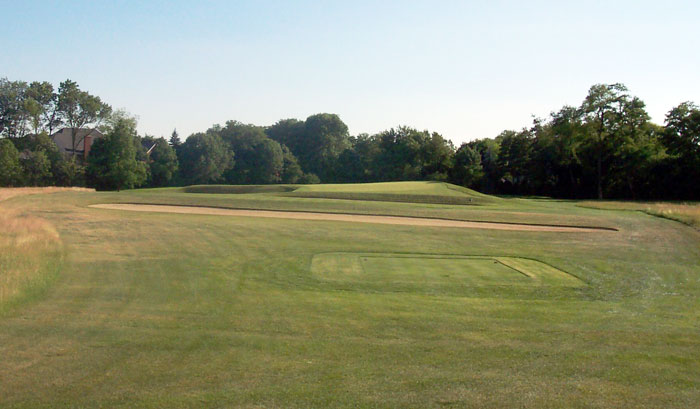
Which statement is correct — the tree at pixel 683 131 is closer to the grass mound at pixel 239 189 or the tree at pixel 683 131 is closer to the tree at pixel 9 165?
the grass mound at pixel 239 189

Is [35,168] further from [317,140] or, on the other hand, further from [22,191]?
[317,140]

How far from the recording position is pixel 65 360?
6.13 metres

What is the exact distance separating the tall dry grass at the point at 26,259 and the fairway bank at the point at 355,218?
994 centimetres

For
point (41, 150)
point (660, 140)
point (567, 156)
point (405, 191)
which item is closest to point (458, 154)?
point (567, 156)

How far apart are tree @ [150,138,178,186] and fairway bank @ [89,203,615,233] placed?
4666cm

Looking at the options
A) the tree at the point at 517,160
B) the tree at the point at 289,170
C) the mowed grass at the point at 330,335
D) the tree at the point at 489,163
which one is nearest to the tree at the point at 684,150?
the tree at the point at 517,160

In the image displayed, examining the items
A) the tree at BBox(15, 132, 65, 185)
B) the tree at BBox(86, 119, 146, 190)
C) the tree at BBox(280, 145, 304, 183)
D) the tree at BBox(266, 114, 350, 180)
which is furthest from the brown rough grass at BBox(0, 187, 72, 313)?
the tree at BBox(266, 114, 350, 180)

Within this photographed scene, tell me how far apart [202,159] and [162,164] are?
5899 millimetres

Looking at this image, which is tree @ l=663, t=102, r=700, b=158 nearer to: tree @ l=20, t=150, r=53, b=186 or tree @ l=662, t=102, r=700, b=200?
tree @ l=662, t=102, r=700, b=200

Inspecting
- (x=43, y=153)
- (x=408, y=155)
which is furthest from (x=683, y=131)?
(x=43, y=153)

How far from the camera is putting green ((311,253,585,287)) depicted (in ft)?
39.4

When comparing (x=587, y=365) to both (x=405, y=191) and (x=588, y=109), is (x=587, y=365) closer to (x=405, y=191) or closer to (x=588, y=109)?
(x=405, y=191)

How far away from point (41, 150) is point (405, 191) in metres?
46.3

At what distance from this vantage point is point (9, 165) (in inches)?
2260
